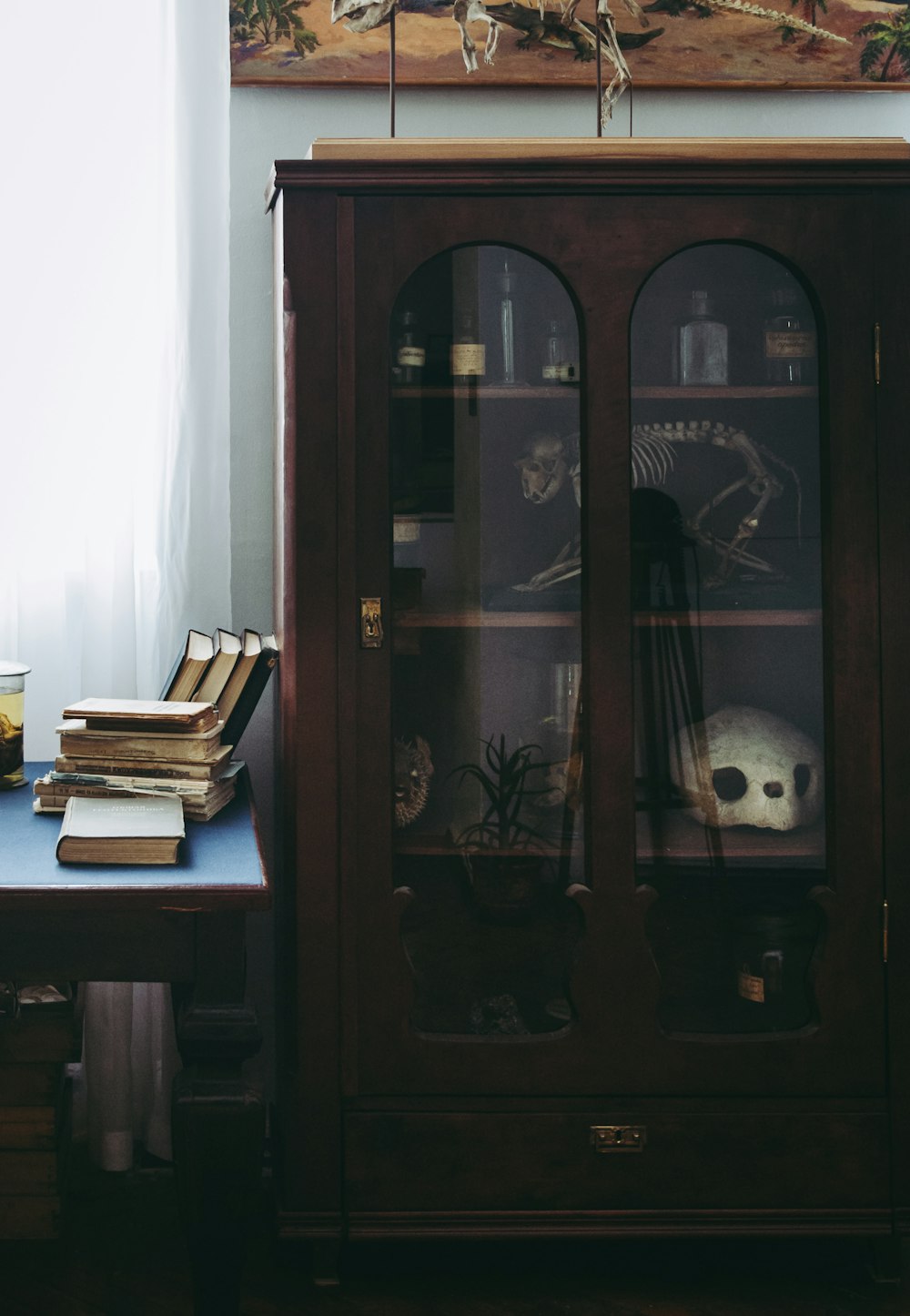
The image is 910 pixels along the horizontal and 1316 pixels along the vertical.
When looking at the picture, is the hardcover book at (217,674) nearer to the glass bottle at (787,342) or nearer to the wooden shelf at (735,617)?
the wooden shelf at (735,617)

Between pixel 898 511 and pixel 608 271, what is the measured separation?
1.77 feet

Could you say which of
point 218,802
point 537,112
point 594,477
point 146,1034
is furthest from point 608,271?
point 146,1034

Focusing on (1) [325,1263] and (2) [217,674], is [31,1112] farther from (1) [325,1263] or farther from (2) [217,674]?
(2) [217,674]

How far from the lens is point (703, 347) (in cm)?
165

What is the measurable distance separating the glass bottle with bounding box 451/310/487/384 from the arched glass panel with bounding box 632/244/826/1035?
0.23 metres

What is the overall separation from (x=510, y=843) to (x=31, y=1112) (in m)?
0.86

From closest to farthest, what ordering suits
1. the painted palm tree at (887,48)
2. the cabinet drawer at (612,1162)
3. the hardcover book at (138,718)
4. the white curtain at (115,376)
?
1. the hardcover book at (138,718)
2. the cabinet drawer at (612,1162)
3. the white curtain at (115,376)
4. the painted palm tree at (887,48)

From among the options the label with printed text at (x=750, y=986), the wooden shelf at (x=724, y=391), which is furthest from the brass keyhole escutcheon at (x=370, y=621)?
the label with printed text at (x=750, y=986)

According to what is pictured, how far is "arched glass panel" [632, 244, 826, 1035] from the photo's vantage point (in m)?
1.64

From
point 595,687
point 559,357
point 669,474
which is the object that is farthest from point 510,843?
point 559,357

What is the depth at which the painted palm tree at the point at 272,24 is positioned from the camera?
6.61ft

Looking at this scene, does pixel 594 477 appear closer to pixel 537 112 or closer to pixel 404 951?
pixel 404 951

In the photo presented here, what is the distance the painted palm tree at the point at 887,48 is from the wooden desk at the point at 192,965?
1.84 meters

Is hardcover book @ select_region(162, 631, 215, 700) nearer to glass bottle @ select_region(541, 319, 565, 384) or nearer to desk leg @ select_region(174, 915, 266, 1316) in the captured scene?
desk leg @ select_region(174, 915, 266, 1316)
